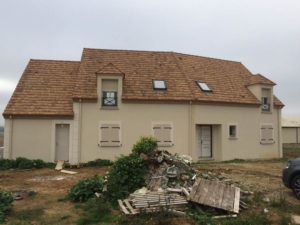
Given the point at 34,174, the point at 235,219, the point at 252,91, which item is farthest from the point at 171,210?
the point at 252,91

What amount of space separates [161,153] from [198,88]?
791 centimetres

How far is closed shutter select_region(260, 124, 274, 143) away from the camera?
16.9m

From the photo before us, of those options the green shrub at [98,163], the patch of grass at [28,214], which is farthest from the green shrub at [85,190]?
the green shrub at [98,163]

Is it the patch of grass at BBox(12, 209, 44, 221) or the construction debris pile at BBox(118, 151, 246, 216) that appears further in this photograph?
the construction debris pile at BBox(118, 151, 246, 216)

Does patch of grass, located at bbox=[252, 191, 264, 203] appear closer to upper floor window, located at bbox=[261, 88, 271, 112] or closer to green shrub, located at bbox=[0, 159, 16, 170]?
upper floor window, located at bbox=[261, 88, 271, 112]

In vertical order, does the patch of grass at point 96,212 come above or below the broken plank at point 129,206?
below

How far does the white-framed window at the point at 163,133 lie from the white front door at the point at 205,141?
250cm

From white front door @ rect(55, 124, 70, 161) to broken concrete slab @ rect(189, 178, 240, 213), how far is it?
31.6 feet

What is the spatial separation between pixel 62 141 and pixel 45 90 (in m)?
3.62

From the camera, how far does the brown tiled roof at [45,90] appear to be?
13.8m

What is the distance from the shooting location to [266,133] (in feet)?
55.8

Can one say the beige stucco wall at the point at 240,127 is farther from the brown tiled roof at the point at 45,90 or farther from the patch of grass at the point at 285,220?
the patch of grass at the point at 285,220

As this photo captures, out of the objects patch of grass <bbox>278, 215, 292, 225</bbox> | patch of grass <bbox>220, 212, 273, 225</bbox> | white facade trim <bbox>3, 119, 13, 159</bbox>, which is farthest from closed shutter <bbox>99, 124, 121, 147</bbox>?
patch of grass <bbox>278, 215, 292, 225</bbox>

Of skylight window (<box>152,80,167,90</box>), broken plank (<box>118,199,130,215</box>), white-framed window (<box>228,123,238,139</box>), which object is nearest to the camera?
broken plank (<box>118,199,130,215</box>)
